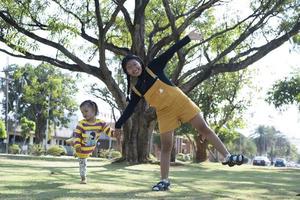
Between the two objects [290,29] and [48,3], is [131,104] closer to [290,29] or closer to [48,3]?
[48,3]

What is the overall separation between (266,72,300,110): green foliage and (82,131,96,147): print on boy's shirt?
21.8m

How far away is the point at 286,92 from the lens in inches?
1089

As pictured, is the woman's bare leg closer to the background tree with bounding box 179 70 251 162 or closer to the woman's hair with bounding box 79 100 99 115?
the woman's hair with bounding box 79 100 99 115

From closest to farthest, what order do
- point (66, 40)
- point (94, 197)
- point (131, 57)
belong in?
point (94, 197) < point (131, 57) < point (66, 40)

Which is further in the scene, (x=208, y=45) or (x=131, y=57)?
(x=208, y=45)

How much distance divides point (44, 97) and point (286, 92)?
111ft

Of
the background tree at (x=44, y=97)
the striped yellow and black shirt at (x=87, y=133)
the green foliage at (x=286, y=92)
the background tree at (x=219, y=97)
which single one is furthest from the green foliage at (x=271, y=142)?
the striped yellow and black shirt at (x=87, y=133)

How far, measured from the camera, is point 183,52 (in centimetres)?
1792

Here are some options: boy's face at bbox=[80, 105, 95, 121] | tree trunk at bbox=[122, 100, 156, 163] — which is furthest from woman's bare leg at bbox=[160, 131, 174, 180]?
tree trunk at bbox=[122, 100, 156, 163]

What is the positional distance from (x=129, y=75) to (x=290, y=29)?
452 inches

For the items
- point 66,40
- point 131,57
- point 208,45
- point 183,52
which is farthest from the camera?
point 208,45

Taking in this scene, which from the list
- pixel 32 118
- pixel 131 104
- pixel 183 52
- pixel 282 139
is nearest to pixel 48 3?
pixel 183 52

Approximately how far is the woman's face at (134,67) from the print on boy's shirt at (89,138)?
152cm

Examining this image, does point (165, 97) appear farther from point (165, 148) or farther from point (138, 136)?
point (138, 136)
